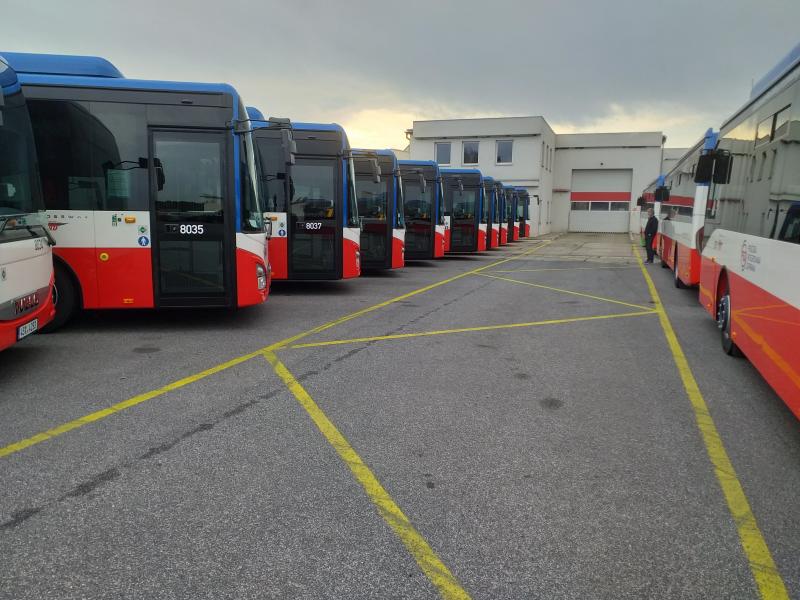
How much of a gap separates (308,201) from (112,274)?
4.81 m

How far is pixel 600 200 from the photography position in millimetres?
56031

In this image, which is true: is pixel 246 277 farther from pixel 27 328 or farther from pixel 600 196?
pixel 600 196

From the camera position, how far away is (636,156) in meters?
54.2

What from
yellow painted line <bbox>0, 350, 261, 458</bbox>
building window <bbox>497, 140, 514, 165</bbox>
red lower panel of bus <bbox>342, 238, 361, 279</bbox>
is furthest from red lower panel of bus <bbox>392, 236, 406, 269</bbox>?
building window <bbox>497, 140, 514, 165</bbox>

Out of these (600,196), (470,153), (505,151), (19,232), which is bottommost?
(19,232)

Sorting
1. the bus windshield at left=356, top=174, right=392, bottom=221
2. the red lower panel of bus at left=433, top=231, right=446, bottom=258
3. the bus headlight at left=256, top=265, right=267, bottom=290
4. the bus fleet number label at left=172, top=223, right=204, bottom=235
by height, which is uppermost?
the bus windshield at left=356, top=174, right=392, bottom=221

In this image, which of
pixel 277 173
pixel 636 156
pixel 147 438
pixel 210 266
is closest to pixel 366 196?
pixel 277 173

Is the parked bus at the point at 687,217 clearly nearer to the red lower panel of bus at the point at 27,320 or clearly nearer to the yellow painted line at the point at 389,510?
the yellow painted line at the point at 389,510

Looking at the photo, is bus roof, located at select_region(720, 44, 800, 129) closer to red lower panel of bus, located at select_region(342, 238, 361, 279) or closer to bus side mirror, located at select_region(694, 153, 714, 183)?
bus side mirror, located at select_region(694, 153, 714, 183)

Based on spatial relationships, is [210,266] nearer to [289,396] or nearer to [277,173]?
[289,396]

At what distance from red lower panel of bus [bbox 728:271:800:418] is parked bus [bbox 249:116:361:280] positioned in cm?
744

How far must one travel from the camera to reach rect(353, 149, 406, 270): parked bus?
51.1ft

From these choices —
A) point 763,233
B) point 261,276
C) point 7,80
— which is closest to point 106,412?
point 7,80

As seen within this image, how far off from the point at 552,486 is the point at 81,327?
7.06m
